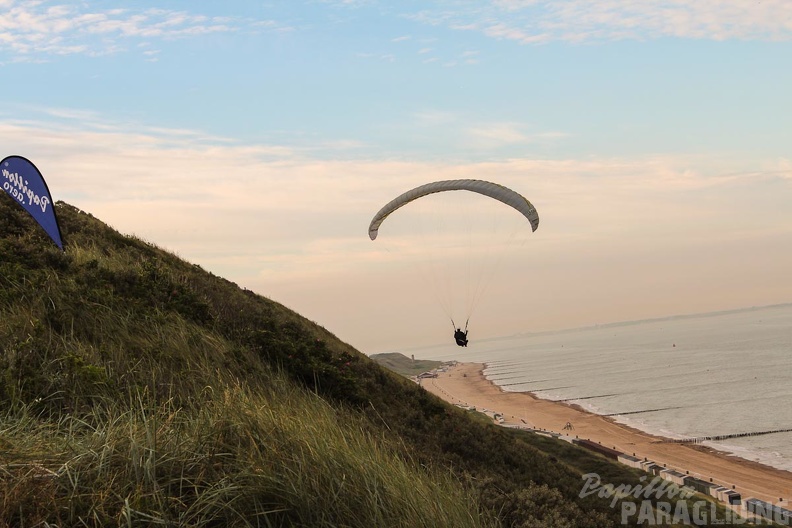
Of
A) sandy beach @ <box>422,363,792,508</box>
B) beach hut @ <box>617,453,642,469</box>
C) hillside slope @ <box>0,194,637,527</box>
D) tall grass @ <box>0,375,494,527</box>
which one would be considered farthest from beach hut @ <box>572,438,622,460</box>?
tall grass @ <box>0,375,494,527</box>

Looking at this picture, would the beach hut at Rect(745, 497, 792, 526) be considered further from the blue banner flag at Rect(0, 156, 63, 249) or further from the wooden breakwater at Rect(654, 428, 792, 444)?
the blue banner flag at Rect(0, 156, 63, 249)

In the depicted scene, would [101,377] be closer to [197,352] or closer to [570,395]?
[197,352]

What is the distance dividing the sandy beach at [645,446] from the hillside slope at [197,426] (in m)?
32.8

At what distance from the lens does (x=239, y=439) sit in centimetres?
598

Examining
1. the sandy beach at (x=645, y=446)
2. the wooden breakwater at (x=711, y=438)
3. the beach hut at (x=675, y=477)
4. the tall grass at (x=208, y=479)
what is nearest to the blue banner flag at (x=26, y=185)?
the tall grass at (x=208, y=479)

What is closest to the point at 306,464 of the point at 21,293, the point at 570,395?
the point at 21,293

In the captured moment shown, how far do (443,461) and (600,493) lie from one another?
6337 mm

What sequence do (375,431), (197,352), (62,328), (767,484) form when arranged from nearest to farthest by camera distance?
(62,328) < (197,352) < (375,431) < (767,484)

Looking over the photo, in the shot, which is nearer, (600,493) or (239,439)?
(239,439)

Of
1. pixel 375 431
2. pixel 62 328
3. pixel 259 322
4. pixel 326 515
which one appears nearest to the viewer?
pixel 326 515

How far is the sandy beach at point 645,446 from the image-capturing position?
1752 inches

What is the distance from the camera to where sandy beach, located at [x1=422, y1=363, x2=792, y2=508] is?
44.5m

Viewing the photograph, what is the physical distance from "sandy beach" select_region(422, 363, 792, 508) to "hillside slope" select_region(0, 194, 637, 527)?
108 ft

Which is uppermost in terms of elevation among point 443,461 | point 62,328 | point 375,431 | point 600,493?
point 62,328
